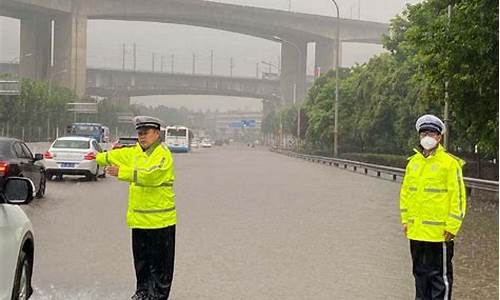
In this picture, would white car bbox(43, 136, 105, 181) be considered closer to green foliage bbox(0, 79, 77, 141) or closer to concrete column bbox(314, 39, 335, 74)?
green foliage bbox(0, 79, 77, 141)

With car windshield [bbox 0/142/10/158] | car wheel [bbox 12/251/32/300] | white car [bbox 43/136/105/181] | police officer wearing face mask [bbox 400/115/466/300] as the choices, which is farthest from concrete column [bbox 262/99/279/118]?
car wheel [bbox 12/251/32/300]

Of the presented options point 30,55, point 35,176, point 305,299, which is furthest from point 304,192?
point 30,55

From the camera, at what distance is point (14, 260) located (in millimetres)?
5641

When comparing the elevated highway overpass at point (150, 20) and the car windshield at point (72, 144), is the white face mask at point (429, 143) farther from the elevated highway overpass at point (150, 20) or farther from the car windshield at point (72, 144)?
the elevated highway overpass at point (150, 20)

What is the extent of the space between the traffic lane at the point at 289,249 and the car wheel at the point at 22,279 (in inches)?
70.1

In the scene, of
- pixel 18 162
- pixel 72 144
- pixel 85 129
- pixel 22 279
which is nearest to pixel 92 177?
pixel 72 144

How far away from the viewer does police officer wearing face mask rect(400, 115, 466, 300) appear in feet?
20.4

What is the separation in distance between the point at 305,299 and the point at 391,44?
35.9 metres

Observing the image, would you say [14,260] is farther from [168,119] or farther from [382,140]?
[168,119]

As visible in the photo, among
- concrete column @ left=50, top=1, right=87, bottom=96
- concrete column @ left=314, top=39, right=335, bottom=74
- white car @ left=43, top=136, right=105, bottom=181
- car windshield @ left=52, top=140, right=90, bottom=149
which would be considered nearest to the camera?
white car @ left=43, top=136, right=105, bottom=181

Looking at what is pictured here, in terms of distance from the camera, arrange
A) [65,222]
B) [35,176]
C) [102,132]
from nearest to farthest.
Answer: [65,222], [35,176], [102,132]

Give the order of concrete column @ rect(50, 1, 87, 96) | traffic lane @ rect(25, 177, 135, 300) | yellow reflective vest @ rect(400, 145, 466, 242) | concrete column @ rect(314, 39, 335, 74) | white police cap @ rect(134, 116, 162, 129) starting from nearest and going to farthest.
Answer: yellow reflective vest @ rect(400, 145, 466, 242)
white police cap @ rect(134, 116, 162, 129)
traffic lane @ rect(25, 177, 135, 300)
concrete column @ rect(50, 1, 87, 96)
concrete column @ rect(314, 39, 335, 74)

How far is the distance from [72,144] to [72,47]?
2594 inches

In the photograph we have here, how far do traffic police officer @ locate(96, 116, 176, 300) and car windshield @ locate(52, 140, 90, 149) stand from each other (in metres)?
19.2
